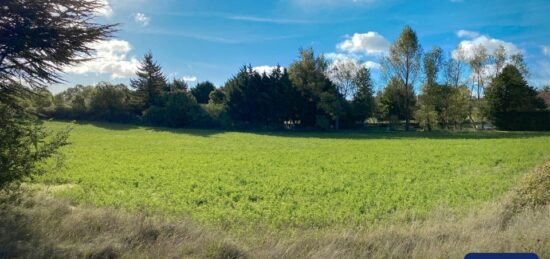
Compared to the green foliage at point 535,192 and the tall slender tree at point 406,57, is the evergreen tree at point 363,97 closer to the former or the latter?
the tall slender tree at point 406,57

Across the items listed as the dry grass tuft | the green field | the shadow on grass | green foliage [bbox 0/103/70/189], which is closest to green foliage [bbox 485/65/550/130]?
the shadow on grass

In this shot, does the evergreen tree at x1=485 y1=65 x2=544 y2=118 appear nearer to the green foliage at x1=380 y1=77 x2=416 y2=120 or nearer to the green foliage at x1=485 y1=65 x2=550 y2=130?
the green foliage at x1=485 y1=65 x2=550 y2=130

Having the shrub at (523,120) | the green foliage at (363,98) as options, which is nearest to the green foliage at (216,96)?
the green foliage at (363,98)

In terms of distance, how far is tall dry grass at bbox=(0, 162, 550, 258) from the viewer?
15.4 ft

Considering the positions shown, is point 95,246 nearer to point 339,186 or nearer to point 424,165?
point 339,186

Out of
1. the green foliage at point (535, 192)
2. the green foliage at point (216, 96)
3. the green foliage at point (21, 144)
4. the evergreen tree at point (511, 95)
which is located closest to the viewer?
the green foliage at point (21, 144)

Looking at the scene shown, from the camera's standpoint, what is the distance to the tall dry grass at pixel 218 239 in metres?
4.68

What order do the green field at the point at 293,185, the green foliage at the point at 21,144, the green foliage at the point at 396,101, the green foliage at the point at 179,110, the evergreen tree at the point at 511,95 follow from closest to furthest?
the green foliage at the point at 21,144
the green field at the point at 293,185
the evergreen tree at the point at 511,95
the green foliage at the point at 179,110
the green foliage at the point at 396,101

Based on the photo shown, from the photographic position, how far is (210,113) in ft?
175

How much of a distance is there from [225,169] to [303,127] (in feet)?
131

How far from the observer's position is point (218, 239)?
5.39 meters

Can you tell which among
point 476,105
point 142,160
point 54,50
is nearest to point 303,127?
point 476,105

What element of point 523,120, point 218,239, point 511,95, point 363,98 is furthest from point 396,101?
point 218,239

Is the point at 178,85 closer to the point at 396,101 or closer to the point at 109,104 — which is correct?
the point at 109,104
